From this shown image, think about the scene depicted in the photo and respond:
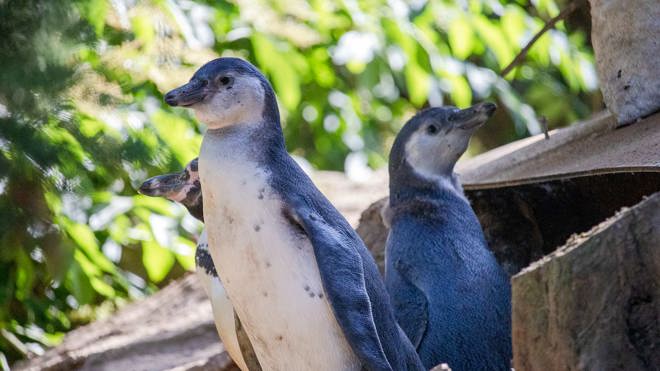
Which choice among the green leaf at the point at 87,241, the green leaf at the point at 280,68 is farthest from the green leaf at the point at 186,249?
the green leaf at the point at 280,68

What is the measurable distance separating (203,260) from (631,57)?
4.40 ft

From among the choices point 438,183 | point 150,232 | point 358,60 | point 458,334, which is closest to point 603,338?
point 458,334

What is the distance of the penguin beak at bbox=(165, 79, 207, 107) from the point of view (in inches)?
107

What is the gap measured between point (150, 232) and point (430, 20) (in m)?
1.78

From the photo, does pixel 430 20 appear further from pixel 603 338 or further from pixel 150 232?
pixel 603 338

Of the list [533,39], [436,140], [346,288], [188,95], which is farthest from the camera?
[533,39]

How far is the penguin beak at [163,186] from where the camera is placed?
3.44 metres

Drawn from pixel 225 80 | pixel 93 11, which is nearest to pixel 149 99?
pixel 93 11

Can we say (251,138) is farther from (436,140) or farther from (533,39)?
(533,39)

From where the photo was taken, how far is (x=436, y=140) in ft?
11.9

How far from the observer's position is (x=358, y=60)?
5656 millimetres

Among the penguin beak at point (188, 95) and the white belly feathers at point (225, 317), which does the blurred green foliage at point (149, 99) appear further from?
the white belly feathers at point (225, 317)

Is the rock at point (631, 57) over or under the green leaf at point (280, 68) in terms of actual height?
over

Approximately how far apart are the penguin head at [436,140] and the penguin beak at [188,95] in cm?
103
